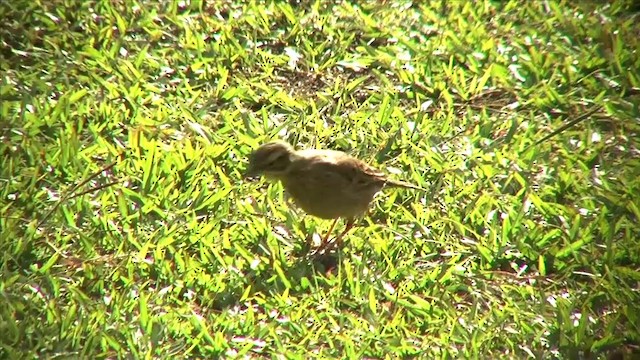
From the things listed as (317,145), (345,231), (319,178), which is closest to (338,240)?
(345,231)

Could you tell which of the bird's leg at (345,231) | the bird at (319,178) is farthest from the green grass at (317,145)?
the bird at (319,178)

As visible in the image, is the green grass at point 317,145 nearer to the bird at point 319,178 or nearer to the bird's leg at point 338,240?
the bird's leg at point 338,240

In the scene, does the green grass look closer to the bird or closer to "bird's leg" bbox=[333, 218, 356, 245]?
"bird's leg" bbox=[333, 218, 356, 245]

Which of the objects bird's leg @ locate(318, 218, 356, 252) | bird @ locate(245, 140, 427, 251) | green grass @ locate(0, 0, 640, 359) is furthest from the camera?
bird's leg @ locate(318, 218, 356, 252)

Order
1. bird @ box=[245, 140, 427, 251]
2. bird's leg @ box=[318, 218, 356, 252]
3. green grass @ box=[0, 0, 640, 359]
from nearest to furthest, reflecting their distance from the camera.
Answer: green grass @ box=[0, 0, 640, 359] → bird @ box=[245, 140, 427, 251] → bird's leg @ box=[318, 218, 356, 252]

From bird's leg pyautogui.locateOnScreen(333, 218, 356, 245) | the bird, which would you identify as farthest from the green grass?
the bird

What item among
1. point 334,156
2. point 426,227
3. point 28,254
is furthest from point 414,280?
point 28,254

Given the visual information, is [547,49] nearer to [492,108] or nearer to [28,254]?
[492,108]
